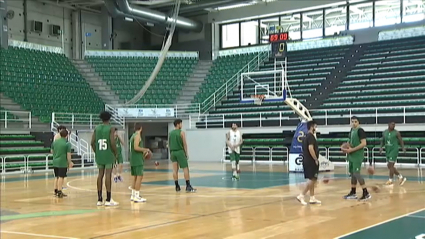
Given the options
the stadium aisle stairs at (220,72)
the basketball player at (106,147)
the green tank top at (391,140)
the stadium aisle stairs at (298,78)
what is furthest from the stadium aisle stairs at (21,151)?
the green tank top at (391,140)

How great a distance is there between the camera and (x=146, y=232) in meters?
7.80

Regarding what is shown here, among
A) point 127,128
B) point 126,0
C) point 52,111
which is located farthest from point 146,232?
point 126,0

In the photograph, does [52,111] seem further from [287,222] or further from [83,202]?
[287,222]

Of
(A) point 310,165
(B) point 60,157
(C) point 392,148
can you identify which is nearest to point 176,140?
(B) point 60,157

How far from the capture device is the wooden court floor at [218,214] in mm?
7688

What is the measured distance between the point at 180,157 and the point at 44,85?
63.1ft

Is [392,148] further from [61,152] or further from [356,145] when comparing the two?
[61,152]

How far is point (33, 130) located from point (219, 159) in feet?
32.4

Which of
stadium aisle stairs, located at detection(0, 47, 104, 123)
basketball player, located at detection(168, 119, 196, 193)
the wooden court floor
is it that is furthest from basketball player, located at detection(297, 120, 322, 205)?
stadium aisle stairs, located at detection(0, 47, 104, 123)

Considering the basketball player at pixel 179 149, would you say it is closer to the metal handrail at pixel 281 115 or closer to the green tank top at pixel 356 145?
the green tank top at pixel 356 145

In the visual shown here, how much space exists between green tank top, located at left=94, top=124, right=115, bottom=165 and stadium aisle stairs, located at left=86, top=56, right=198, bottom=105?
22017 mm

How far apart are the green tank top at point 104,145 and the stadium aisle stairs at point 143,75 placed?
22.0 meters

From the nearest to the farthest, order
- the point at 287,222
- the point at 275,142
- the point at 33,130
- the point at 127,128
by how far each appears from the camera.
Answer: the point at 287,222
the point at 33,130
the point at 275,142
the point at 127,128

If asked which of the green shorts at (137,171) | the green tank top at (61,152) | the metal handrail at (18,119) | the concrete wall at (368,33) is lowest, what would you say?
the green shorts at (137,171)
